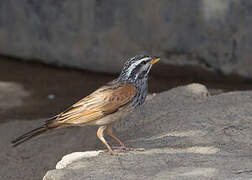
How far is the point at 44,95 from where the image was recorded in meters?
10.5

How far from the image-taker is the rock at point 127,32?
33.2 feet

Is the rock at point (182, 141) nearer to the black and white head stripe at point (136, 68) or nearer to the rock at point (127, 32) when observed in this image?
the black and white head stripe at point (136, 68)

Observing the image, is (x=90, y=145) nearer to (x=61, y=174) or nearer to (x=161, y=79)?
(x=61, y=174)

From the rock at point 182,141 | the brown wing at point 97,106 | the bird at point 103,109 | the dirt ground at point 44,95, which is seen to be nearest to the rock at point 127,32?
the dirt ground at point 44,95

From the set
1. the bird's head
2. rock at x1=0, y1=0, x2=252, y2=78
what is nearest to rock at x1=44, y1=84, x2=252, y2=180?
the bird's head

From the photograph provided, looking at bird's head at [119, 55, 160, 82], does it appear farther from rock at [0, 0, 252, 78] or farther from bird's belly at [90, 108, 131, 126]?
rock at [0, 0, 252, 78]

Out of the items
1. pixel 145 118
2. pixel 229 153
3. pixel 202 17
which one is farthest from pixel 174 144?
pixel 202 17

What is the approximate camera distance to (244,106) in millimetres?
6711

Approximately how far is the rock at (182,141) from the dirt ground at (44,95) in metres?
0.91

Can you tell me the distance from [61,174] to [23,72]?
7.34m

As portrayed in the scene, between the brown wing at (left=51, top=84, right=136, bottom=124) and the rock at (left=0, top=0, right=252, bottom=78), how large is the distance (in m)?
4.86

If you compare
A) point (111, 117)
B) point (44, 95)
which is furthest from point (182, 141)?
point (44, 95)

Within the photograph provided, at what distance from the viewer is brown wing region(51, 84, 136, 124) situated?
5.64 metres

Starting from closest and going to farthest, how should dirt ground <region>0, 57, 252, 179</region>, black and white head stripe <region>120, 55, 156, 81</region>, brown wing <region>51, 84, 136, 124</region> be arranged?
brown wing <region>51, 84, 136, 124</region>
black and white head stripe <region>120, 55, 156, 81</region>
dirt ground <region>0, 57, 252, 179</region>
